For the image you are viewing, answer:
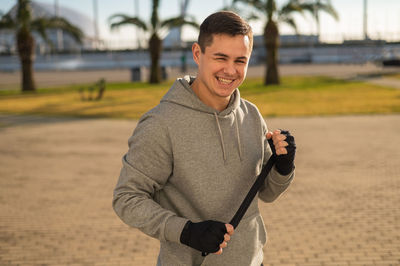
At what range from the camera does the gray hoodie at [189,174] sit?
5.16ft

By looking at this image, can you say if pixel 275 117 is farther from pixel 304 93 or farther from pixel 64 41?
pixel 64 41

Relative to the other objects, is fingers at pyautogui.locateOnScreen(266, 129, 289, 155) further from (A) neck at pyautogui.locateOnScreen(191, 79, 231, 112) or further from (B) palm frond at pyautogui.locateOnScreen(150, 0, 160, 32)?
(B) palm frond at pyautogui.locateOnScreen(150, 0, 160, 32)

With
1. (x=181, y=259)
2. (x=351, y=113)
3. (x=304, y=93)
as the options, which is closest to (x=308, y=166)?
(x=181, y=259)

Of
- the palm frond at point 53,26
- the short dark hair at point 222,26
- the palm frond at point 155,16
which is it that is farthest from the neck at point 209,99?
the palm frond at point 155,16

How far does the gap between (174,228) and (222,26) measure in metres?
0.79

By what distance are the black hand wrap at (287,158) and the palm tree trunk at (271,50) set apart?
23.1 metres

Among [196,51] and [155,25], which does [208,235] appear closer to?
[196,51]

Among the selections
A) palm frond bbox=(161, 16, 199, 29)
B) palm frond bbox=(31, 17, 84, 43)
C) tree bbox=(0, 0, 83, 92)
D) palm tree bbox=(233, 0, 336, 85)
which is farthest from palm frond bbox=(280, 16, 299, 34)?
tree bbox=(0, 0, 83, 92)

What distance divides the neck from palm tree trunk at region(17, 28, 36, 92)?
23.7 meters

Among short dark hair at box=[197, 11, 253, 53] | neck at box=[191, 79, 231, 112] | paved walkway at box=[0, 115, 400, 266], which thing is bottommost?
paved walkway at box=[0, 115, 400, 266]

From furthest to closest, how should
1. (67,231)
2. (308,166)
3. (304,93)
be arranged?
(304,93), (308,166), (67,231)

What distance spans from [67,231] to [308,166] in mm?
4295

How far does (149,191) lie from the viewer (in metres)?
1.62

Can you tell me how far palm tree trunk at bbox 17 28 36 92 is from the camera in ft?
77.0
